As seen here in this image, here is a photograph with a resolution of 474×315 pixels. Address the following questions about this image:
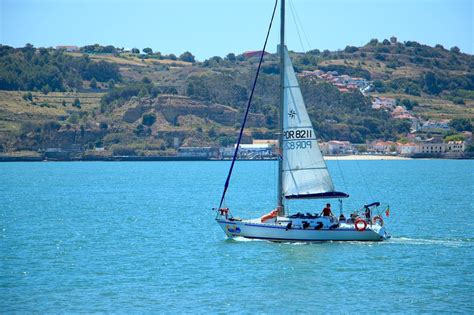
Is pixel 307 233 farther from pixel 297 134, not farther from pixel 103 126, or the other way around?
pixel 103 126

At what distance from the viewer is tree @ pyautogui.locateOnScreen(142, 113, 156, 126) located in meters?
181

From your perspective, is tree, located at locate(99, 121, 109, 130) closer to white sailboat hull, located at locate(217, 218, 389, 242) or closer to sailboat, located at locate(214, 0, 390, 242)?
Result: sailboat, located at locate(214, 0, 390, 242)

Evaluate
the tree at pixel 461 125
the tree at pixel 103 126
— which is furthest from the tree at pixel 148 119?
the tree at pixel 461 125

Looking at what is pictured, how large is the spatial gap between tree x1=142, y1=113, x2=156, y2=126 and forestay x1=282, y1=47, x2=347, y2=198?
14312 cm

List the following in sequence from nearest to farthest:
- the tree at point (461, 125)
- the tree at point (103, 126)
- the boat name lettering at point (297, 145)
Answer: the boat name lettering at point (297, 145)
the tree at point (103, 126)
the tree at point (461, 125)

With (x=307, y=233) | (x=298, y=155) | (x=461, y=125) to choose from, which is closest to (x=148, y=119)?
(x=461, y=125)

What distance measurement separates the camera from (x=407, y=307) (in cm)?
2773

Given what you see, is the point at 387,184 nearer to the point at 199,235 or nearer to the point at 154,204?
the point at 154,204

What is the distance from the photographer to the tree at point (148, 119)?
593 feet

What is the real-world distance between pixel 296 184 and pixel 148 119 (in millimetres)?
143811

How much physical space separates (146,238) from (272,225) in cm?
770

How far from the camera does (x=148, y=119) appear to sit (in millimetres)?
181000

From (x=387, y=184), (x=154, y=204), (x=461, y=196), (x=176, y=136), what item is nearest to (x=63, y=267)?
(x=154, y=204)

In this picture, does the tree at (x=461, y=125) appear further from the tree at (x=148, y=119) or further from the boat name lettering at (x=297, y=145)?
the boat name lettering at (x=297, y=145)
